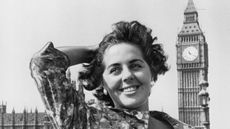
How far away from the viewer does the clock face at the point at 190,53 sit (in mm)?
39441

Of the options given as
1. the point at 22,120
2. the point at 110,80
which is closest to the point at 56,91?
the point at 110,80

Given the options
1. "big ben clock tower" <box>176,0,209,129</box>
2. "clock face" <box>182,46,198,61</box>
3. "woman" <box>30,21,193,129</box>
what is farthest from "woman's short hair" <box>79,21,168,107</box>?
"clock face" <box>182,46,198,61</box>

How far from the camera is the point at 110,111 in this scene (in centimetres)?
123

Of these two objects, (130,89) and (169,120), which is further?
(169,120)

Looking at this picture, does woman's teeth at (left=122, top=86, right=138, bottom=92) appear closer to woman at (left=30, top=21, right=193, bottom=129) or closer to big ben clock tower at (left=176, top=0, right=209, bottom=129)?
woman at (left=30, top=21, right=193, bottom=129)

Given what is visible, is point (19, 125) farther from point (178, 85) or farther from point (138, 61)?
point (138, 61)

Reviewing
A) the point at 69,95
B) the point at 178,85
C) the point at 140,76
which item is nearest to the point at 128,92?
the point at 140,76

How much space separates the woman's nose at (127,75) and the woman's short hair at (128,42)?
82mm

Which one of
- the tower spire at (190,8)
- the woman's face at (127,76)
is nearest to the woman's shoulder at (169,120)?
the woman's face at (127,76)

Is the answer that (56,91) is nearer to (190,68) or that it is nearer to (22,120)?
(190,68)

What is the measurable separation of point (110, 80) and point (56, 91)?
181 mm

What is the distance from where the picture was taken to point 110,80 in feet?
4.15

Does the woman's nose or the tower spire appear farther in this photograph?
the tower spire

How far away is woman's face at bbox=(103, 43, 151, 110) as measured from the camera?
1245 millimetres
